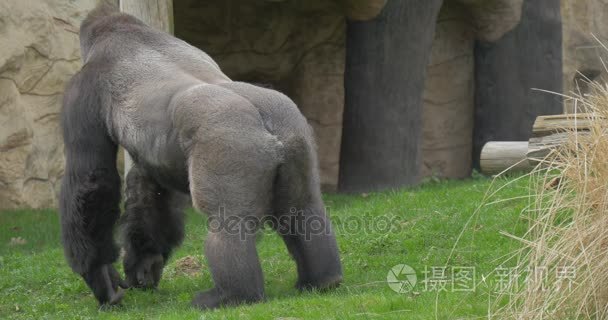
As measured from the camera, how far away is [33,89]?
36.2 feet

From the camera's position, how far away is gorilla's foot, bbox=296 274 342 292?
6527mm

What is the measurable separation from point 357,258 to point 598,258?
3059 mm

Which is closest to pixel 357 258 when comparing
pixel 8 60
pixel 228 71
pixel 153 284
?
pixel 153 284

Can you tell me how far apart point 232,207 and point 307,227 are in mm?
610

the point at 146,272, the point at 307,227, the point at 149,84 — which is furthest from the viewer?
the point at 146,272

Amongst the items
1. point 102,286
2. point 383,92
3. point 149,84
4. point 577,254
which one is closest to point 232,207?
point 149,84

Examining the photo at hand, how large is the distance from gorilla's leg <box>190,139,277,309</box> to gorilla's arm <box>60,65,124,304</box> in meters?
1.14

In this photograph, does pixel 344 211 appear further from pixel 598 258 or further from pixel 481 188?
pixel 598 258

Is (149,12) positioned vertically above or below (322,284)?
above

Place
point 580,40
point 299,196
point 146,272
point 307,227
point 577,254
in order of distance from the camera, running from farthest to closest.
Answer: point 580,40 → point 146,272 → point 307,227 → point 299,196 → point 577,254

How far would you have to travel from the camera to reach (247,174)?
609cm

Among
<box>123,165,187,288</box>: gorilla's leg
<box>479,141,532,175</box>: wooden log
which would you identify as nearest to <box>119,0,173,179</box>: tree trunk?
<box>123,165,187,288</box>: gorilla's leg

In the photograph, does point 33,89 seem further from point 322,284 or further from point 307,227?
point 322,284

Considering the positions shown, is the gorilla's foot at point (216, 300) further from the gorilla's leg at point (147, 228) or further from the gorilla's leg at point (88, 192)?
the gorilla's leg at point (147, 228)
